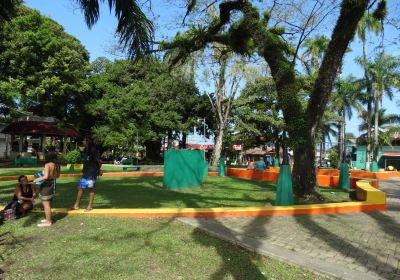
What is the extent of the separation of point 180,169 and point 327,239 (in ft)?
24.0

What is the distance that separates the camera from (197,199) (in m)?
10.4

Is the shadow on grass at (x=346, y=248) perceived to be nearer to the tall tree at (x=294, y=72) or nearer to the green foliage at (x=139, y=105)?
the tall tree at (x=294, y=72)

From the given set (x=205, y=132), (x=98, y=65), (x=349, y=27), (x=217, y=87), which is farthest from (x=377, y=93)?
(x=349, y=27)

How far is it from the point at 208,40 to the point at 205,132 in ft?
107

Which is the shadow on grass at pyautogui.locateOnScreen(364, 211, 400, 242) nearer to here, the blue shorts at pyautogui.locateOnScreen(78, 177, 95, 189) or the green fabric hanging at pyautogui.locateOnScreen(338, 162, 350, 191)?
the blue shorts at pyautogui.locateOnScreen(78, 177, 95, 189)

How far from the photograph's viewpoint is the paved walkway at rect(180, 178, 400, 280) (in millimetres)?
4914

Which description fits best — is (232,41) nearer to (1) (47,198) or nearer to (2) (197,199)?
(2) (197,199)

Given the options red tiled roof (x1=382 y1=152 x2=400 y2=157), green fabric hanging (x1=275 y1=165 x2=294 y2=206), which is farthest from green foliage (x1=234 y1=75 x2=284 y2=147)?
green fabric hanging (x1=275 y1=165 x2=294 y2=206)

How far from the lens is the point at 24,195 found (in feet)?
24.7

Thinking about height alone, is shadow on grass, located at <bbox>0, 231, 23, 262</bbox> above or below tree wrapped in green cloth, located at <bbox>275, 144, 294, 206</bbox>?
below

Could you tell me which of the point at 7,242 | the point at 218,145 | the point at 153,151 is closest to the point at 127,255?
the point at 7,242

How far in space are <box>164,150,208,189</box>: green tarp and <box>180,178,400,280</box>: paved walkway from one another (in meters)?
5.67

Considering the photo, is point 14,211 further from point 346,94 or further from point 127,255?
point 346,94

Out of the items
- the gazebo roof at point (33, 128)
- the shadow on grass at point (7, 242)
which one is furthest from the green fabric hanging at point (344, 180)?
the gazebo roof at point (33, 128)
